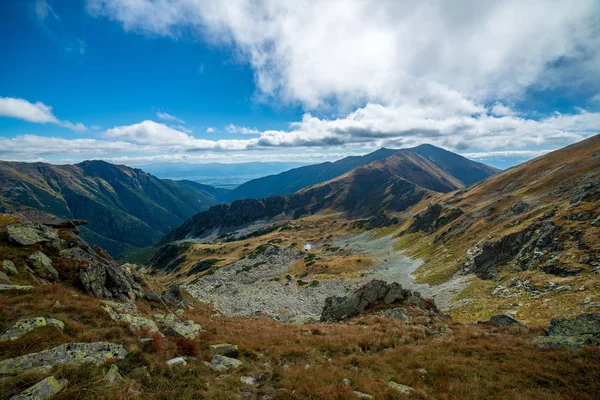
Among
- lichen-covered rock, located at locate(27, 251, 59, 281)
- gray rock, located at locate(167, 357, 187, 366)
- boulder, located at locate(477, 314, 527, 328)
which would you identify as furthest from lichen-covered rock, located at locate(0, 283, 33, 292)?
boulder, located at locate(477, 314, 527, 328)

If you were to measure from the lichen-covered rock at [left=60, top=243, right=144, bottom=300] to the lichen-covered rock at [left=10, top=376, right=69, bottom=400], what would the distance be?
16450 mm

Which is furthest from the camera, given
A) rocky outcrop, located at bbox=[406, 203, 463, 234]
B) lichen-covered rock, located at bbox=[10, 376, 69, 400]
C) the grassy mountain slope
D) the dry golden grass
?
rocky outcrop, located at bbox=[406, 203, 463, 234]

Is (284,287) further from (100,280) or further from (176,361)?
(176,361)

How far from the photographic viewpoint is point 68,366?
387 inches

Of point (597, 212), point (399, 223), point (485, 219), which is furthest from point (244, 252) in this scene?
point (597, 212)

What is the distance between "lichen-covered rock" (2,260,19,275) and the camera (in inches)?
785

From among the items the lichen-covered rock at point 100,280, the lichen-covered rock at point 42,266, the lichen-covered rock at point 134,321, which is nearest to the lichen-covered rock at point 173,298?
the lichen-covered rock at point 100,280

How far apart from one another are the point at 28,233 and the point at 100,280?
928 centimetres

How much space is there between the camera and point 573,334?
55.3ft

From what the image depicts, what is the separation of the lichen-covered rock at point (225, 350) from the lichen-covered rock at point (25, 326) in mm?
7416

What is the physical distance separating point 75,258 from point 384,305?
32425 mm

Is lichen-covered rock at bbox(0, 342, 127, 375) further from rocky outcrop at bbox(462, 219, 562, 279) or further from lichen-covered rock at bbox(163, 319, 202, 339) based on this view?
rocky outcrop at bbox(462, 219, 562, 279)

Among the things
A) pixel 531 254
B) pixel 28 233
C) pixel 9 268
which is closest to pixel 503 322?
pixel 531 254

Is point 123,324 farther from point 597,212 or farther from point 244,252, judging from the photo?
point 244,252
